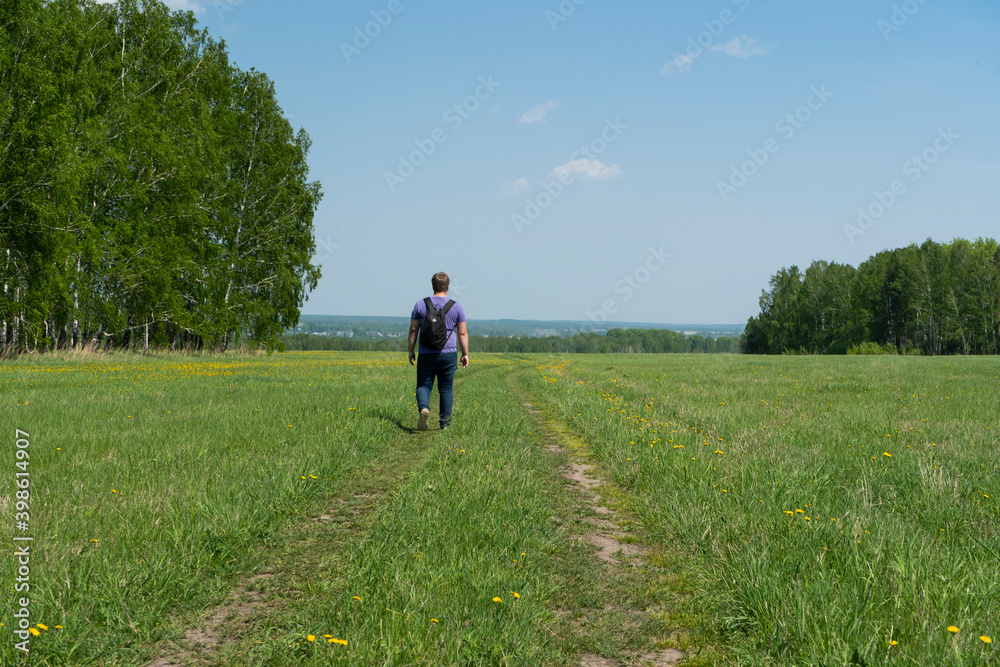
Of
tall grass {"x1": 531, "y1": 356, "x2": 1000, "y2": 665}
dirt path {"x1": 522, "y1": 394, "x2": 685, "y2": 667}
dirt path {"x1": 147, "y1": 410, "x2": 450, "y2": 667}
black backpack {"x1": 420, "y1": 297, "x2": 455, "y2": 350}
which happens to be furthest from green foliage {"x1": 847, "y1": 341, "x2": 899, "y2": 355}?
dirt path {"x1": 147, "y1": 410, "x2": 450, "y2": 667}

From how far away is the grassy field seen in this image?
10.0 feet

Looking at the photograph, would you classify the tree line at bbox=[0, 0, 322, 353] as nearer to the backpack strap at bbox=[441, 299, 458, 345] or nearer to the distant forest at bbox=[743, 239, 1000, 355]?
the backpack strap at bbox=[441, 299, 458, 345]

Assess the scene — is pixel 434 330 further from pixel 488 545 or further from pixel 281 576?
pixel 281 576

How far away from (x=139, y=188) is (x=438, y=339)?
82.3 ft

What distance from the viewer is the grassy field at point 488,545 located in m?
3.05

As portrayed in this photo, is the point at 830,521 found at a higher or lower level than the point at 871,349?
lower

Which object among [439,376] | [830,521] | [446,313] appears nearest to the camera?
[830,521]

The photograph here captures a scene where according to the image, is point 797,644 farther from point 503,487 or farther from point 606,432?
point 606,432

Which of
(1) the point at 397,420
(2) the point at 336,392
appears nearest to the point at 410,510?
(1) the point at 397,420

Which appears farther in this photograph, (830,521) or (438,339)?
(438,339)

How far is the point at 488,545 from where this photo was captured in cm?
445

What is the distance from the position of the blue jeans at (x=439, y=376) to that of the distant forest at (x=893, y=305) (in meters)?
88.1

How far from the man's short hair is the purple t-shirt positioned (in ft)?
0.55
